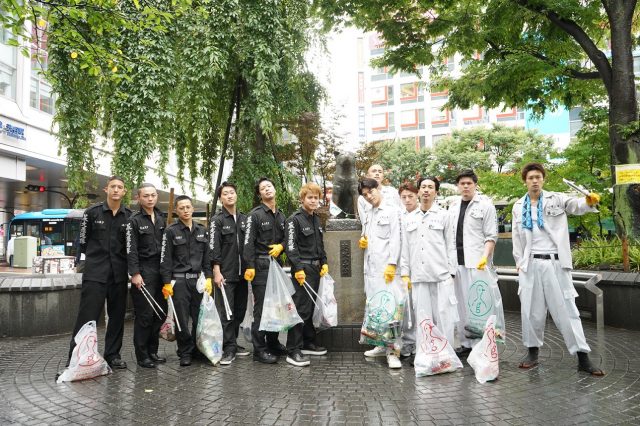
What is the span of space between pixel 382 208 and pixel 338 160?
1.72 metres

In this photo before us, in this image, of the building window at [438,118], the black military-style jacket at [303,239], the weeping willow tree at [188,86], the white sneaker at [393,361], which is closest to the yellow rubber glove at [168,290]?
the black military-style jacket at [303,239]

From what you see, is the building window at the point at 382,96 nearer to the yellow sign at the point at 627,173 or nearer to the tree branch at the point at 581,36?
the tree branch at the point at 581,36

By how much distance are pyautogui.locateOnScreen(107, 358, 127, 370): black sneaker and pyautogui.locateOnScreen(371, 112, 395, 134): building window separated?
51086mm

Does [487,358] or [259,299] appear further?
[259,299]

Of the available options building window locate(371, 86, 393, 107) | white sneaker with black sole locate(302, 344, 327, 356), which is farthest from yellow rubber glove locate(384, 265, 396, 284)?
building window locate(371, 86, 393, 107)

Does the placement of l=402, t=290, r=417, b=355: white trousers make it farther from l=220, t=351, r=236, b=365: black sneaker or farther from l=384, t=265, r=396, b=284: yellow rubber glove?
l=220, t=351, r=236, b=365: black sneaker

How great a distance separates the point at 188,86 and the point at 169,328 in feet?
22.5

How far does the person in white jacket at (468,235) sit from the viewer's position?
543 cm

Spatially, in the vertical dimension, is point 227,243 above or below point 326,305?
above

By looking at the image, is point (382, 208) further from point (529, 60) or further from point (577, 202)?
point (529, 60)

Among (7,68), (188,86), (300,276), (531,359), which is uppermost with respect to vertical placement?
(7,68)

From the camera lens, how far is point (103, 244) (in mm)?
5281

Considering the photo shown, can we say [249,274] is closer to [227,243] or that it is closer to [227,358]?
[227,243]

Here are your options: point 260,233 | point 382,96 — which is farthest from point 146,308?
point 382,96
